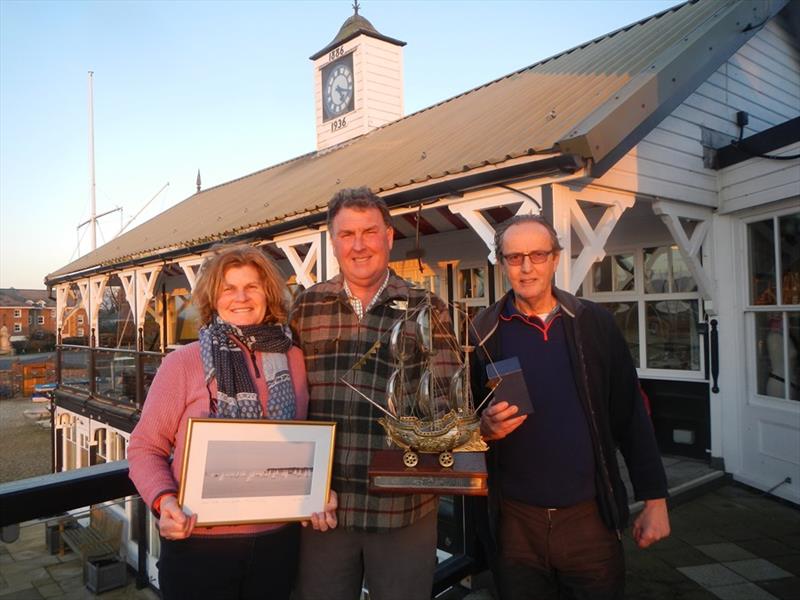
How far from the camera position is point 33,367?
42.2 m

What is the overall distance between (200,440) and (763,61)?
7.49m

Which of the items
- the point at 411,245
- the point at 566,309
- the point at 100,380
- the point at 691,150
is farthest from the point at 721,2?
the point at 100,380

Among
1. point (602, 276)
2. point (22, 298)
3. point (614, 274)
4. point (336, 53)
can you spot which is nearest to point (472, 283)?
point (602, 276)

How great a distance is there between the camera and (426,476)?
1.72 meters

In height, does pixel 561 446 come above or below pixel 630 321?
below

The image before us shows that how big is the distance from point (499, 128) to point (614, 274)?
253cm

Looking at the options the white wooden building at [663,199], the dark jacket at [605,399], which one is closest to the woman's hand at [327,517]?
the dark jacket at [605,399]

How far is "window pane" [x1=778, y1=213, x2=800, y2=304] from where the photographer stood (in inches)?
193

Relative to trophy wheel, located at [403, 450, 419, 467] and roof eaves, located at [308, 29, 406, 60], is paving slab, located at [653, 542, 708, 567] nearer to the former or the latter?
trophy wheel, located at [403, 450, 419, 467]

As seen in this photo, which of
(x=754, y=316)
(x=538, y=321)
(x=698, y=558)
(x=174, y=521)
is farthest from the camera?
(x=754, y=316)

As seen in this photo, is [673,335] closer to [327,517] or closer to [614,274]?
[614,274]

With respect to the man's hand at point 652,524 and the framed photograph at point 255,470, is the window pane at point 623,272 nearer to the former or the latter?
the man's hand at point 652,524

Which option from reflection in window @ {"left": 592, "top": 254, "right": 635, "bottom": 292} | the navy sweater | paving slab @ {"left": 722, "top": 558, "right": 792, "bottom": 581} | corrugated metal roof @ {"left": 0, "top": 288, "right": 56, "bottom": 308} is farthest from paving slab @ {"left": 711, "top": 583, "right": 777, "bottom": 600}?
corrugated metal roof @ {"left": 0, "top": 288, "right": 56, "bottom": 308}

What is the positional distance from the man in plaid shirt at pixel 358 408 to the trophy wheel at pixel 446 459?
0.50ft
